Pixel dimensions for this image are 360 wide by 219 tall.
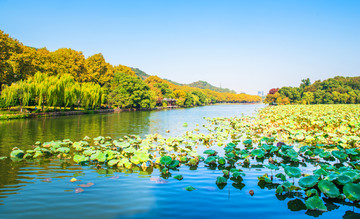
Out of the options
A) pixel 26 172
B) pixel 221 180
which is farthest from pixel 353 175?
pixel 26 172

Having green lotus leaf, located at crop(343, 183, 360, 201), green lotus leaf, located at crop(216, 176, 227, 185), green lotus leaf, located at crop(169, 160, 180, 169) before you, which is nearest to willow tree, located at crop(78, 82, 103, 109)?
green lotus leaf, located at crop(169, 160, 180, 169)

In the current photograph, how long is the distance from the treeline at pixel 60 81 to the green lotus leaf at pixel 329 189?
1222 inches

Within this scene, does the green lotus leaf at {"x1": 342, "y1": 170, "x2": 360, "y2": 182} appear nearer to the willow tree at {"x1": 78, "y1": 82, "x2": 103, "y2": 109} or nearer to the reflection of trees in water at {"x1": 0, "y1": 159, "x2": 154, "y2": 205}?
the reflection of trees in water at {"x1": 0, "y1": 159, "x2": 154, "y2": 205}

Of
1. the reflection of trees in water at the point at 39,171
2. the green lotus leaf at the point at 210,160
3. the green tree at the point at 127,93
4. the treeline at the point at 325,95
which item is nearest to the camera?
the reflection of trees in water at the point at 39,171

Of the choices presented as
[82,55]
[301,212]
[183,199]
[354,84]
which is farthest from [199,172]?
[354,84]

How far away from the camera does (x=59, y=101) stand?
107ft

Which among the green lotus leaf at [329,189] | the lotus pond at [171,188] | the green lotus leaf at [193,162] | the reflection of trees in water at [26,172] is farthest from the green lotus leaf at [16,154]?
the green lotus leaf at [329,189]

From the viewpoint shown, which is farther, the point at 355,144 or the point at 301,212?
the point at 355,144

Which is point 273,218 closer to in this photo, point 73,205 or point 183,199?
point 183,199

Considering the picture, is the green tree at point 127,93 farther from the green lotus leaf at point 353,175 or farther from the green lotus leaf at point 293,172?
the green lotus leaf at point 353,175

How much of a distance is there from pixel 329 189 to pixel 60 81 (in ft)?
111

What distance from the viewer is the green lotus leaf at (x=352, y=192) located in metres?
4.66

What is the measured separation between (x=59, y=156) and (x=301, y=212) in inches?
321

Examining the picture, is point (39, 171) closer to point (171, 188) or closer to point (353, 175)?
point (171, 188)
